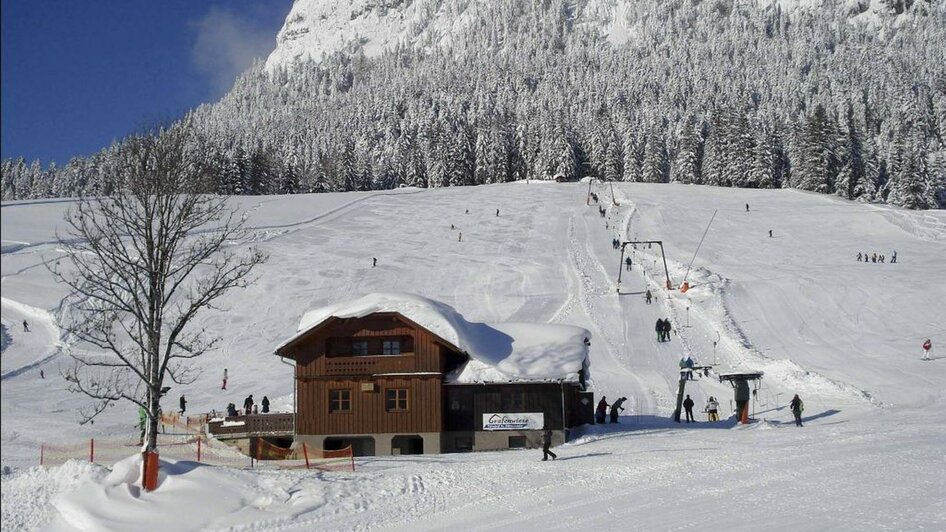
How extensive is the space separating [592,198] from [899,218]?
29805 millimetres

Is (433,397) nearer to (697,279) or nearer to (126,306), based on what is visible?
(126,306)

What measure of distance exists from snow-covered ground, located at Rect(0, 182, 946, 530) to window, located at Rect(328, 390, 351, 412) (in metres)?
5.21

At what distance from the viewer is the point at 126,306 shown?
1752 centimetres

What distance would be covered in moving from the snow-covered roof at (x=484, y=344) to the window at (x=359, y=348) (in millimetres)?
1027

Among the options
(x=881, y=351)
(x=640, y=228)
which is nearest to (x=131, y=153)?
(x=881, y=351)

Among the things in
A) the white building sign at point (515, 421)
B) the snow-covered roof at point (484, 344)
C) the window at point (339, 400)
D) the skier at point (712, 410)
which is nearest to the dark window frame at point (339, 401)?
the window at point (339, 400)

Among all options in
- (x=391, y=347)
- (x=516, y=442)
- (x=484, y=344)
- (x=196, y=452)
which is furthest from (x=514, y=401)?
(x=196, y=452)

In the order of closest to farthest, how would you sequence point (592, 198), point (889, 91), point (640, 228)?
point (640, 228) < point (592, 198) < point (889, 91)

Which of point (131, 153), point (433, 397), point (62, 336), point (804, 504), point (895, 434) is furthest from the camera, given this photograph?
point (62, 336)

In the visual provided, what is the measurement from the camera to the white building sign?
25.7 m

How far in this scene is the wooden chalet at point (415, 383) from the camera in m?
25.9

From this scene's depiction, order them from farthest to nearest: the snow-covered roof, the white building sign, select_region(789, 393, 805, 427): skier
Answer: the snow-covered roof, the white building sign, select_region(789, 393, 805, 427): skier

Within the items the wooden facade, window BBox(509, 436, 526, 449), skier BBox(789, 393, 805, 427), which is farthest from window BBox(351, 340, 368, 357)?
skier BBox(789, 393, 805, 427)

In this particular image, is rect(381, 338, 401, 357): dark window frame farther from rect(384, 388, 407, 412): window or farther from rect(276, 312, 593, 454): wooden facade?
rect(384, 388, 407, 412): window
